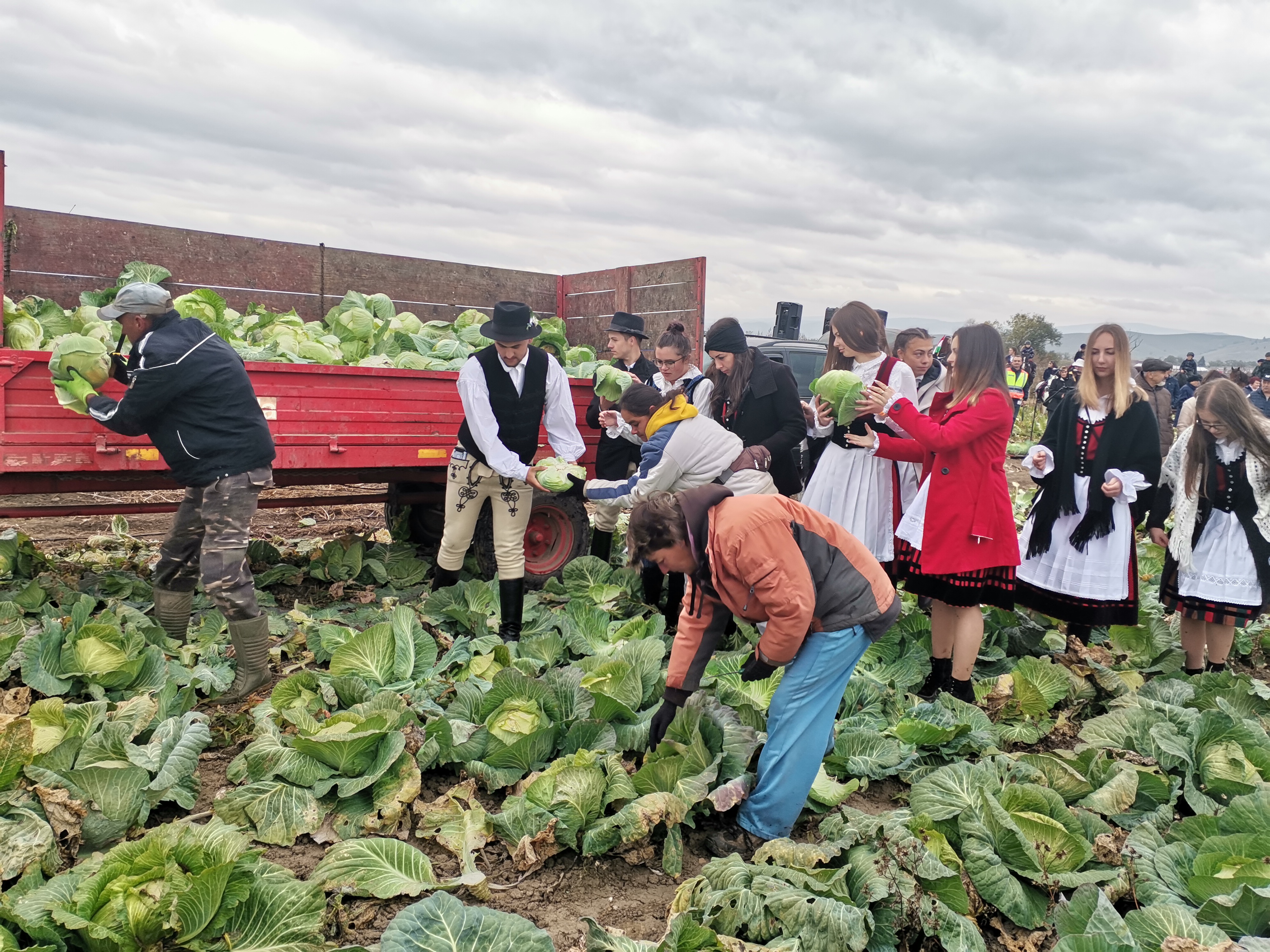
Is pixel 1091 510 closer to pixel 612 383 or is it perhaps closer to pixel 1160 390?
pixel 612 383

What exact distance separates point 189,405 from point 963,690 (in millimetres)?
4133

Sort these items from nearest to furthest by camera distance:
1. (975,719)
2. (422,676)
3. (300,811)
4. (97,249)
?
(300,811), (975,719), (422,676), (97,249)

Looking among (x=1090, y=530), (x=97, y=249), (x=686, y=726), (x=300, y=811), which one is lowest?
(x=300, y=811)

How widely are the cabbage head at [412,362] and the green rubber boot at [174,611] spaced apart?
2.04 m

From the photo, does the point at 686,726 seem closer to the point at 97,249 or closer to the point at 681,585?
the point at 681,585

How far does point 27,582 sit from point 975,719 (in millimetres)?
5520

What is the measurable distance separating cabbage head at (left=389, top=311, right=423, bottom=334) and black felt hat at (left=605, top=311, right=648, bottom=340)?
1.69 metres

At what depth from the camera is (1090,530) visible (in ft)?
15.4

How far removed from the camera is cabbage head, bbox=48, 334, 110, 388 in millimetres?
4277

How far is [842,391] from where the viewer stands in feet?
15.3

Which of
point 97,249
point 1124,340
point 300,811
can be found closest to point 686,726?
point 300,811

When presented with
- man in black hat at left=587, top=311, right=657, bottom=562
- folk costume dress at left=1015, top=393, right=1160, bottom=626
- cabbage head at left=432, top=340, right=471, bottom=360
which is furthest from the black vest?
folk costume dress at left=1015, top=393, right=1160, bottom=626

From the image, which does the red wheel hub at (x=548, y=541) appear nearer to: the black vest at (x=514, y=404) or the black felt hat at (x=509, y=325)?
the black vest at (x=514, y=404)

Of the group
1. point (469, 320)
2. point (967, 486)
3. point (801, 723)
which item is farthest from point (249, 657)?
point (469, 320)
